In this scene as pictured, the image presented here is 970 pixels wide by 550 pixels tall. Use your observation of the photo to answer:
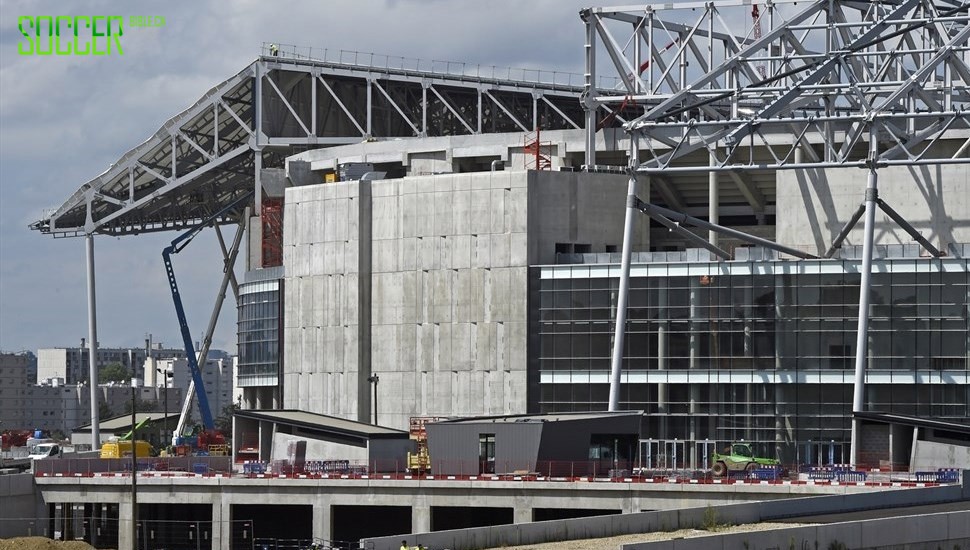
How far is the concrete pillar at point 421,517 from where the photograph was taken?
89.6m

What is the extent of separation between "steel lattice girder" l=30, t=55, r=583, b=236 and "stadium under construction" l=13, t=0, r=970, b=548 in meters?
0.53

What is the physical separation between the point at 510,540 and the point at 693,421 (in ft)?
172

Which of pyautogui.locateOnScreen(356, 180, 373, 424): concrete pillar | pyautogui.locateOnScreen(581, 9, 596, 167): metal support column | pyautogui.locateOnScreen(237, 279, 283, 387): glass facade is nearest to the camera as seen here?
pyautogui.locateOnScreen(581, 9, 596, 167): metal support column

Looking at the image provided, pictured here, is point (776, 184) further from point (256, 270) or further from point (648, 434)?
point (256, 270)

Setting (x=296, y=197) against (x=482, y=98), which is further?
(x=482, y=98)

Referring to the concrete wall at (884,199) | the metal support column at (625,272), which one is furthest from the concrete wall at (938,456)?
the concrete wall at (884,199)

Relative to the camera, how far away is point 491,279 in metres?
120

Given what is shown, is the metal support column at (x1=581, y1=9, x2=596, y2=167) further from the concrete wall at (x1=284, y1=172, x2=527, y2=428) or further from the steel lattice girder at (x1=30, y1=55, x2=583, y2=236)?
the steel lattice girder at (x1=30, y1=55, x2=583, y2=236)

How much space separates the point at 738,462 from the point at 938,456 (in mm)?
10300

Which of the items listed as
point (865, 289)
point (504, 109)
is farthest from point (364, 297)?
point (865, 289)

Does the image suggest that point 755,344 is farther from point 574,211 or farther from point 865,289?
point 574,211

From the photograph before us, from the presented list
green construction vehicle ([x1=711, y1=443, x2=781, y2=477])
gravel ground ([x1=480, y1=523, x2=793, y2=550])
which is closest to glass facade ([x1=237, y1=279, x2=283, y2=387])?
green construction vehicle ([x1=711, y1=443, x2=781, y2=477])

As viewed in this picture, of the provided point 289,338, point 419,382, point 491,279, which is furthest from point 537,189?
point 289,338

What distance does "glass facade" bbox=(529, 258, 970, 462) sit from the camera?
107500 mm
